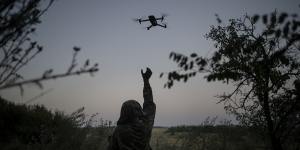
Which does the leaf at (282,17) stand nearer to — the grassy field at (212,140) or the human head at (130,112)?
the human head at (130,112)

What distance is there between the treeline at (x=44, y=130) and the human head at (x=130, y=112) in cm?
597

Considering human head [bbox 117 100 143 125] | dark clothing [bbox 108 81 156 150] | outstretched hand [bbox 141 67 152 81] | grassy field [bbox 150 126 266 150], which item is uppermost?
outstretched hand [bbox 141 67 152 81]

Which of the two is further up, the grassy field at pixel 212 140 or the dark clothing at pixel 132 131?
the dark clothing at pixel 132 131

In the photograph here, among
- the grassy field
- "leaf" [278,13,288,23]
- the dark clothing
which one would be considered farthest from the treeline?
"leaf" [278,13,288,23]

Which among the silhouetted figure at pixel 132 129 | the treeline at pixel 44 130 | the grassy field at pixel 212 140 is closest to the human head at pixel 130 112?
the silhouetted figure at pixel 132 129

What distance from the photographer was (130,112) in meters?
6.10

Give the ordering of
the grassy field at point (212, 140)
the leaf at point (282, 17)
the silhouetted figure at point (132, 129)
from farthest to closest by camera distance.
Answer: the grassy field at point (212, 140), the silhouetted figure at point (132, 129), the leaf at point (282, 17)

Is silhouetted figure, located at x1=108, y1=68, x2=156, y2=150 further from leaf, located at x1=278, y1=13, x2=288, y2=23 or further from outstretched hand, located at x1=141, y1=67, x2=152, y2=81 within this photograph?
leaf, located at x1=278, y1=13, x2=288, y2=23

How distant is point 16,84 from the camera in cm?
254

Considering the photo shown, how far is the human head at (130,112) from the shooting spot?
20.0ft

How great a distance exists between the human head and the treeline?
19.6 ft

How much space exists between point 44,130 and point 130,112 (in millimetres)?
7049

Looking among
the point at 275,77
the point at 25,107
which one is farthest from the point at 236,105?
the point at 25,107

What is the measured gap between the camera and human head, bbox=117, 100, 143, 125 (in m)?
6.10
